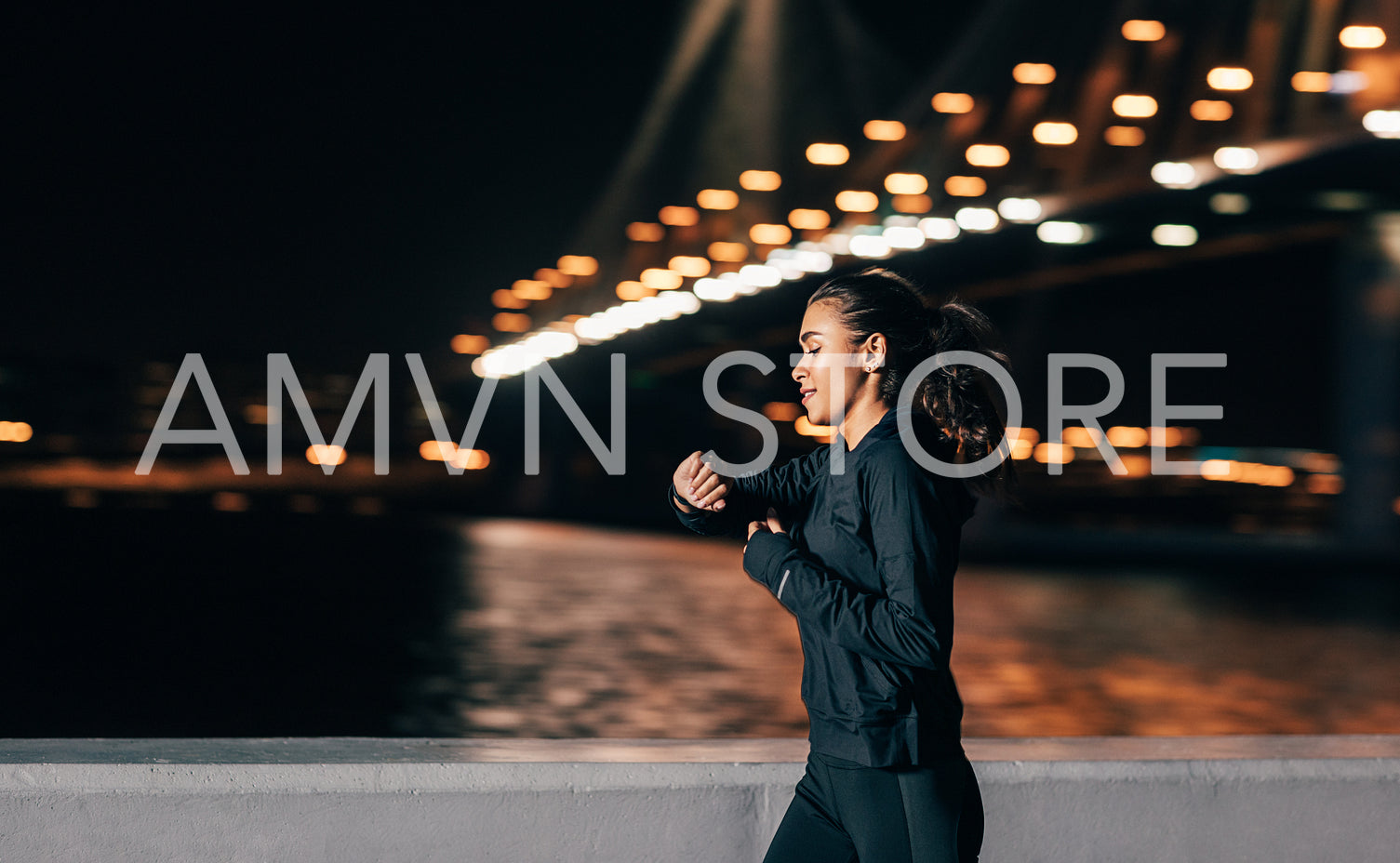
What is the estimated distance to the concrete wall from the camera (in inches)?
119

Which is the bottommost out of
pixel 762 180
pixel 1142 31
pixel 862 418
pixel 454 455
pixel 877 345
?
pixel 862 418

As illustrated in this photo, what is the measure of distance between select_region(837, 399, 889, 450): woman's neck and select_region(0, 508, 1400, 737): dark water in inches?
191

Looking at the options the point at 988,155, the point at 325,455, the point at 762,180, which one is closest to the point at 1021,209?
the point at 988,155

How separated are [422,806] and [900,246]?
31153 millimetres

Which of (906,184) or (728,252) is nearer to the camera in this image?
(906,184)

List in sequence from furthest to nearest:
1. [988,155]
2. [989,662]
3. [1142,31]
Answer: [988,155]
[1142,31]
[989,662]

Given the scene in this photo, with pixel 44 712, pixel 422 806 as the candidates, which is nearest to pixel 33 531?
pixel 44 712

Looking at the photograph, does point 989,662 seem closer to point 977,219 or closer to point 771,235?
point 977,219

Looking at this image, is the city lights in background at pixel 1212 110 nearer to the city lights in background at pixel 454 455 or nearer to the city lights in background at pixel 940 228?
the city lights in background at pixel 940 228

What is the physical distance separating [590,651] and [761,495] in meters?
8.10

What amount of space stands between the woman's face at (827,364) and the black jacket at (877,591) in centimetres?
8

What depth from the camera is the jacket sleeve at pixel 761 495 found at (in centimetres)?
250

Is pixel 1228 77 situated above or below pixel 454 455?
above

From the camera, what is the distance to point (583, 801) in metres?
3.09
